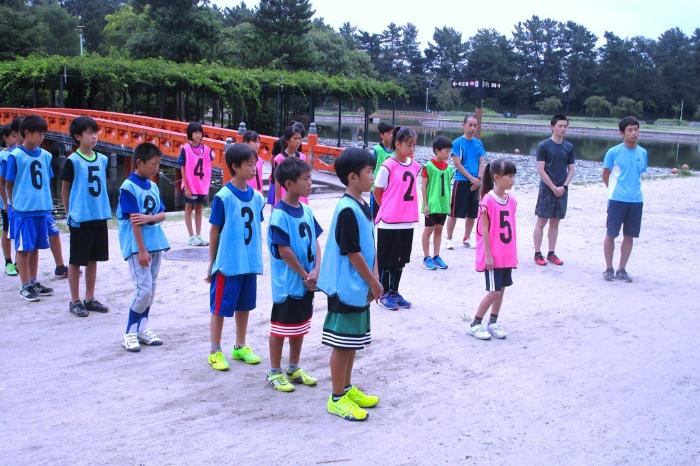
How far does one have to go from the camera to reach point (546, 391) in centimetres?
447

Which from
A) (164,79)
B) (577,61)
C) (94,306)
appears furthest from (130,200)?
(577,61)

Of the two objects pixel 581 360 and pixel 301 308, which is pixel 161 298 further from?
pixel 581 360

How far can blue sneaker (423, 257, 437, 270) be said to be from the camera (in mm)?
7814

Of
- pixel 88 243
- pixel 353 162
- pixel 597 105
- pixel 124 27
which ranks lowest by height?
pixel 88 243

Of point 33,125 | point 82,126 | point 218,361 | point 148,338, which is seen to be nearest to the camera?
point 218,361

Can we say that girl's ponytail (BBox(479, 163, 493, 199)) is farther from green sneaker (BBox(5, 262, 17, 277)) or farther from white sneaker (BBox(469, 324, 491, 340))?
green sneaker (BBox(5, 262, 17, 277))

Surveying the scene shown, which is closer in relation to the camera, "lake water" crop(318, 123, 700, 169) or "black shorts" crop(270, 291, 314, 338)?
"black shorts" crop(270, 291, 314, 338)

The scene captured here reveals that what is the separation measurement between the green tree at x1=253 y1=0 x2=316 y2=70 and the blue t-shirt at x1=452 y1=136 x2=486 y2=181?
35.3 meters

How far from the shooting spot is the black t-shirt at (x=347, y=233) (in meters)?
3.75

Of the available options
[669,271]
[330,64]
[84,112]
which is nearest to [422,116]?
[330,64]

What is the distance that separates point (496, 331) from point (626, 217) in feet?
9.35

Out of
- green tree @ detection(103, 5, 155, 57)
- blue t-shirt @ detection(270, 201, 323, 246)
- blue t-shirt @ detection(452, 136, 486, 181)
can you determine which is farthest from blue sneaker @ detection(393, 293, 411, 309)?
green tree @ detection(103, 5, 155, 57)

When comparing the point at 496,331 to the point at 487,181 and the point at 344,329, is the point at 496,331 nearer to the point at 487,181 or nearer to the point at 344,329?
the point at 487,181

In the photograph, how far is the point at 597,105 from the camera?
7194cm
